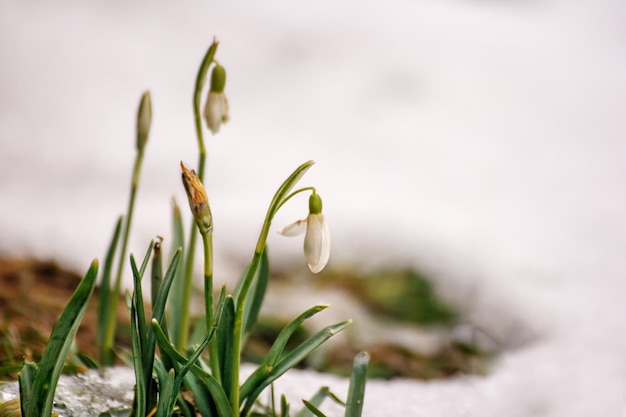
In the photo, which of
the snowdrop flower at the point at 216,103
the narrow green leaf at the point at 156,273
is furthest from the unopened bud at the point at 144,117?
the narrow green leaf at the point at 156,273

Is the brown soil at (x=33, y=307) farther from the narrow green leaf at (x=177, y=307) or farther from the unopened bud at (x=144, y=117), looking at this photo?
the unopened bud at (x=144, y=117)

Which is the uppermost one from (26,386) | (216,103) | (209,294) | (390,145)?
(390,145)

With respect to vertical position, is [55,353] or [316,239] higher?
[316,239]

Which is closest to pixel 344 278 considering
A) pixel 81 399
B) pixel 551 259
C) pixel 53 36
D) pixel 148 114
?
pixel 551 259

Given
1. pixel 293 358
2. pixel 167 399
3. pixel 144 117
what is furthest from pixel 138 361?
pixel 144 117

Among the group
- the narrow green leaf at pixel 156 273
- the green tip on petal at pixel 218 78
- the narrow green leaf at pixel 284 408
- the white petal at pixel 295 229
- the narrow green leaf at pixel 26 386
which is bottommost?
the narrow green leaf at pixel 26 386

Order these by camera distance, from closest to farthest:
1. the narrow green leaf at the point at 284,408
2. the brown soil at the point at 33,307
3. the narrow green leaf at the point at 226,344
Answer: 1. the narrow green leaf at the point at 226,344
2. the narrow green leaf at the point at 284,408
3. the brown soil at the point at 33,307

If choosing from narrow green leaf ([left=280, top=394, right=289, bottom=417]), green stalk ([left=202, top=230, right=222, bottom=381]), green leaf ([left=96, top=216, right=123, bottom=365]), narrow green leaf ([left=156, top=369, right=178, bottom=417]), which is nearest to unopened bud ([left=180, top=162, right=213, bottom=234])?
Answer: green stalk ([left=202, top=230, right=222, bottom=381])

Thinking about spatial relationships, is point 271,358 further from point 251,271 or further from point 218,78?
point 218,78
